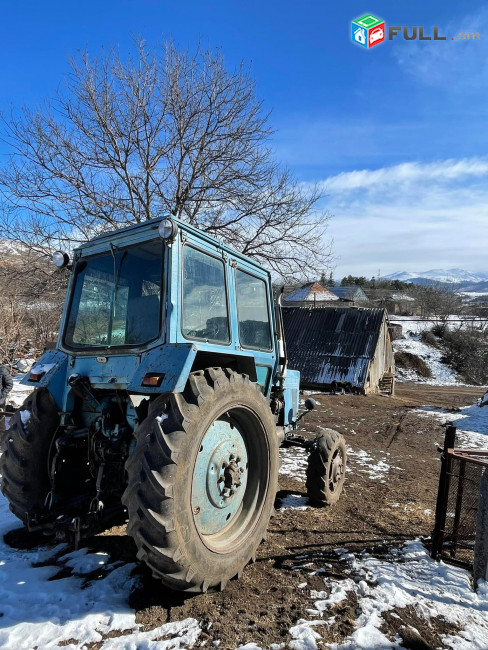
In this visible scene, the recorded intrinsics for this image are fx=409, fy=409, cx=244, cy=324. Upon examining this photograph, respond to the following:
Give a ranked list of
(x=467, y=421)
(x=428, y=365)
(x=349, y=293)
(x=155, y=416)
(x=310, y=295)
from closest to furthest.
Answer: (x=155, y=416)
(x=467, y=421)
(x=428, y=365)
(x=310, y=295)
(x=349, y=293)

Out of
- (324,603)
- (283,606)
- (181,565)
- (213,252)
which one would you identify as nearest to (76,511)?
(181,565)

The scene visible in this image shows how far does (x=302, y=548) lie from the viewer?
3684 mm

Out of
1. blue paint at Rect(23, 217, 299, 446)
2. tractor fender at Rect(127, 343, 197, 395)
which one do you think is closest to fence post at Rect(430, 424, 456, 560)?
blue paint at Rect(23, 217, 299, 446)

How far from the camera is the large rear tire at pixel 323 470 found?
15.2 feet

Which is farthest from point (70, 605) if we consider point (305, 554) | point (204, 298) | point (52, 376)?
point (204, 298)

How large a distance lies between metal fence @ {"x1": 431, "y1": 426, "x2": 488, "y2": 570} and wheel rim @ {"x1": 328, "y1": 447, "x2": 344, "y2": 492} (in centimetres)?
131

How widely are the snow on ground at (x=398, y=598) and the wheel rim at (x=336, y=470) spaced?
48.0 inches

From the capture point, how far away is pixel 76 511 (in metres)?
3.03

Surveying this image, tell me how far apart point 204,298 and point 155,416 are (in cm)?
120

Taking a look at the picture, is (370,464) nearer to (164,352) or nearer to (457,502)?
(457,502)

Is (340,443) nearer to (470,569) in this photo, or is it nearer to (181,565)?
(470,569)

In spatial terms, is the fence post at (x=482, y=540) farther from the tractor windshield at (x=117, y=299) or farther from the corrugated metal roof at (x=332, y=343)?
the corrugated metal roof at (x=332, y=343)

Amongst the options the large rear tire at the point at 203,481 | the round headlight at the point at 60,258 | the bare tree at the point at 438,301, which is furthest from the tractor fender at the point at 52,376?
the bare tree at the point at 438,301

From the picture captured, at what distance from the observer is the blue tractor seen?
247 cm
